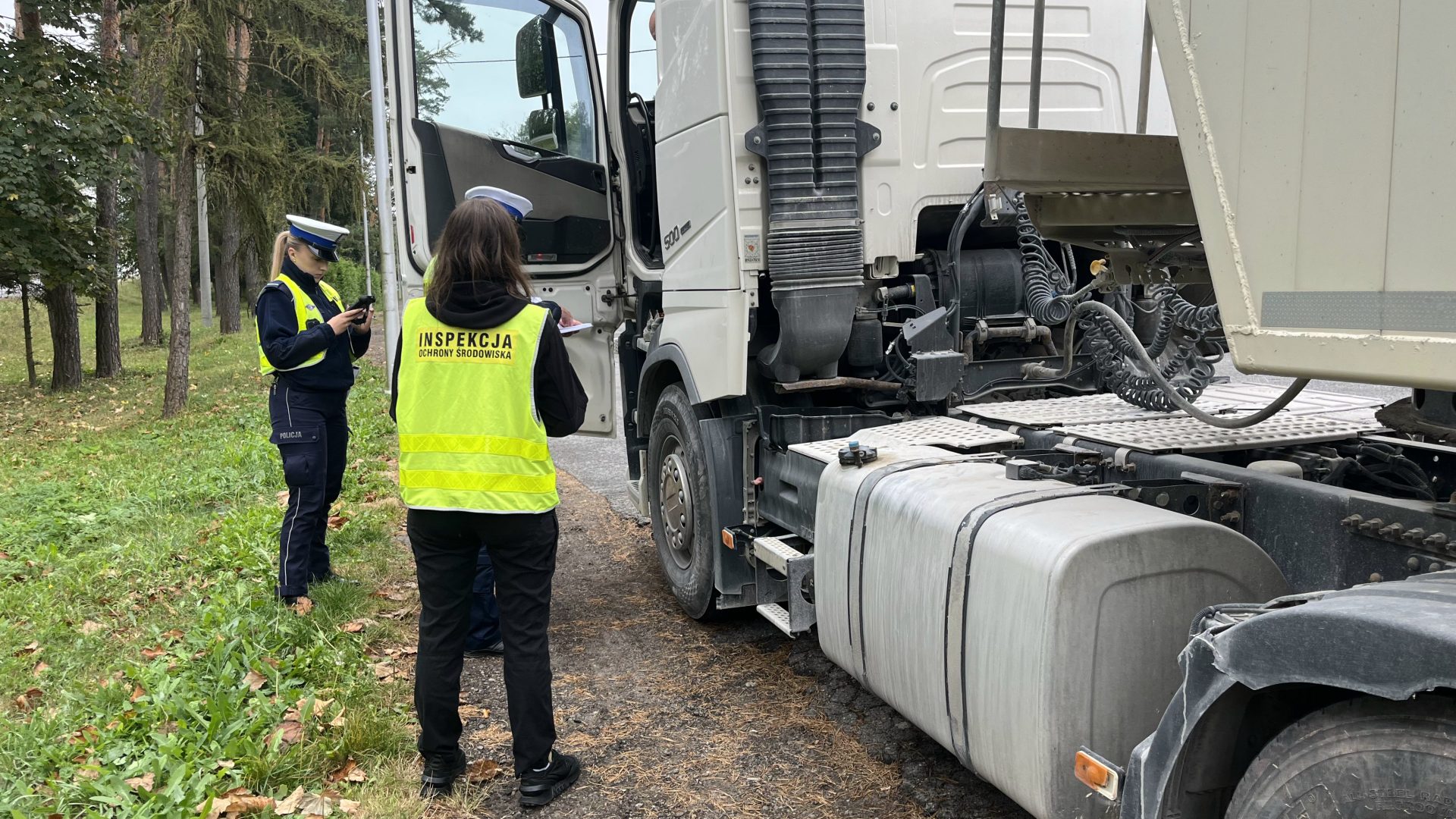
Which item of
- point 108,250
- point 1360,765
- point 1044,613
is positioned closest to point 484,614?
point 1044,613

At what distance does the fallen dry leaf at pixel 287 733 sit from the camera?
377cm

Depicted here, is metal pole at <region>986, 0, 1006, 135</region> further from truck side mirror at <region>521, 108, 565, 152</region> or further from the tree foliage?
the tree foliage

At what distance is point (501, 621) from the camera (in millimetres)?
3678

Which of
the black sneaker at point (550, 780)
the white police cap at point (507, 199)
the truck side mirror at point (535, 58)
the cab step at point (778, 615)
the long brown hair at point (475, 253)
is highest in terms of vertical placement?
the truck side mirror at point (535, 58)

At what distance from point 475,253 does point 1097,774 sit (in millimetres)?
2377

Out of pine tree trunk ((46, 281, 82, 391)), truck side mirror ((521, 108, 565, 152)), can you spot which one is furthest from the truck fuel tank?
pine tree trunk ((46, 281, 82, 391))

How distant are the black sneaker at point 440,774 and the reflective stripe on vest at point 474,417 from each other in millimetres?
889

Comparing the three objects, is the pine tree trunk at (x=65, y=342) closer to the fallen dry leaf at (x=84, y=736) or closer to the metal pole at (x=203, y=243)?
the metal pole at (x=203, y=243)

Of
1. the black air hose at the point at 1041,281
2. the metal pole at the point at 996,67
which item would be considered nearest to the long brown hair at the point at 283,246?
the black air hose at the point at 1041,281

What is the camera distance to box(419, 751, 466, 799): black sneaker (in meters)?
3.69

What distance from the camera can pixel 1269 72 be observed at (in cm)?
196

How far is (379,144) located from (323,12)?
917 centimetres

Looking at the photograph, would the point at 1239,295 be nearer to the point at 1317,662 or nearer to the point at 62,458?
the point at 1317,662

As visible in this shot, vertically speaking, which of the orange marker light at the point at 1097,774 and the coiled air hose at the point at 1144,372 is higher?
the coiled air hose at the point at 1144,372
